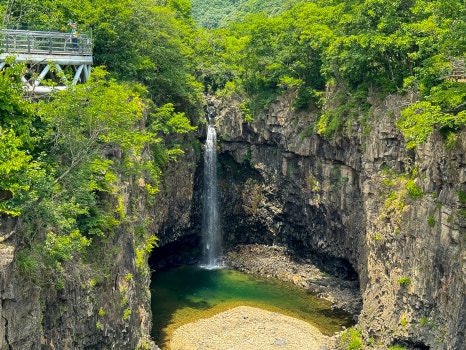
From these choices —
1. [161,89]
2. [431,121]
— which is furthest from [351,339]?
[161,89]

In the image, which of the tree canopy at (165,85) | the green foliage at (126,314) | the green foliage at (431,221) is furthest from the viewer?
the green foliage at (431,221)

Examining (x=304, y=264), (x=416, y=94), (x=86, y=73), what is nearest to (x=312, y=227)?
(x=304, y=264)

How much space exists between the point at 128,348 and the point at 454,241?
1478 centimetres

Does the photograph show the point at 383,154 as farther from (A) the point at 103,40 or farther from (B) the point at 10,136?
(B) the point at 10,136

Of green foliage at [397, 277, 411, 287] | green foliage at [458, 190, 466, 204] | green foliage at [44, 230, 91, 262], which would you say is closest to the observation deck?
green foliage at [44, 230, 91, 262]

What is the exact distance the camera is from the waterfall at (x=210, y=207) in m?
41.9

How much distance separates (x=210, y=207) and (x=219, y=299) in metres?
10.3

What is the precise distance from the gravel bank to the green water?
0.86 metres

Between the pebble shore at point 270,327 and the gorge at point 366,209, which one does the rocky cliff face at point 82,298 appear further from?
the gorge at point 366,209

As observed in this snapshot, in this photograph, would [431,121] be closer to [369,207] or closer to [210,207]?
[369,207]

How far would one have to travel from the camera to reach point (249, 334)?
2944cm

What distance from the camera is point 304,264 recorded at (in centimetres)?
3962

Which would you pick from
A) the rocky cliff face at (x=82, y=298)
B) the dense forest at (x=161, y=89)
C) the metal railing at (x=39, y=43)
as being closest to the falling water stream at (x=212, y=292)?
the dense forest at (x=161, y=89)

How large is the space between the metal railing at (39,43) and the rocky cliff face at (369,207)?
1630 cm
